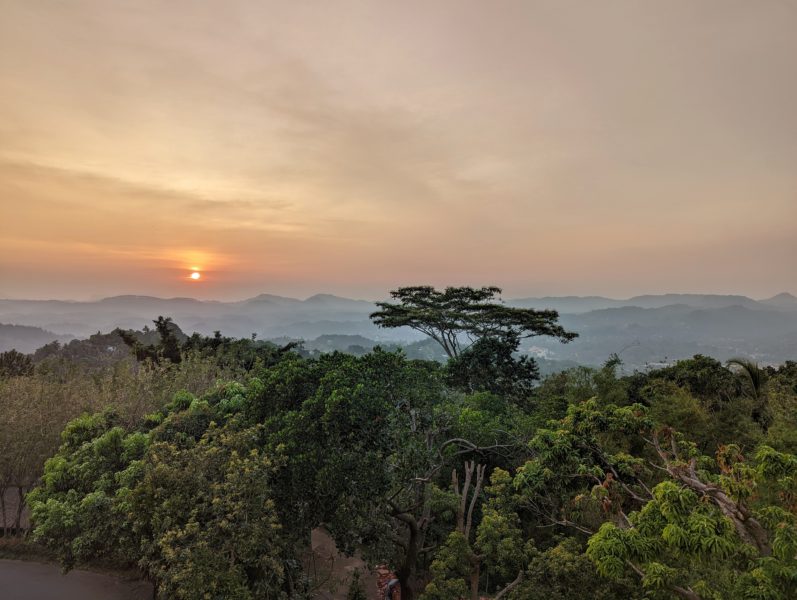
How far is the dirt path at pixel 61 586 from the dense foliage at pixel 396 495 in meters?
2.12

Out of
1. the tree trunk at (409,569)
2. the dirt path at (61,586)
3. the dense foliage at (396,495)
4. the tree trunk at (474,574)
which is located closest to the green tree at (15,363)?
the dirt path at (61,586)

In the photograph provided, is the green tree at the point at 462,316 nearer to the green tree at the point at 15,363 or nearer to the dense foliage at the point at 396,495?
the dense foliage at the point at 396,495

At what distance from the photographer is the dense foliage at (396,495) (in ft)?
19.6

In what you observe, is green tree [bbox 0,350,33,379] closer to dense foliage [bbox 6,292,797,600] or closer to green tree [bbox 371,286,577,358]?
dense foliage [bbox 6,292,797,600]

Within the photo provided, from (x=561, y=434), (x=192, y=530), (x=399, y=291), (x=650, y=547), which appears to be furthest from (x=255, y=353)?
(x=650, y=547)

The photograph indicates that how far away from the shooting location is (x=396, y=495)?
11297mm

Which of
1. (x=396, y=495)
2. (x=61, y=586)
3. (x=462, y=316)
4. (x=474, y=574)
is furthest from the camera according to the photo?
(x=462, y=316)

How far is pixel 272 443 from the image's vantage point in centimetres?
1019

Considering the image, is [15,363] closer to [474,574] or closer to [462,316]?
[462,316]

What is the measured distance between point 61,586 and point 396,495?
39.3ft

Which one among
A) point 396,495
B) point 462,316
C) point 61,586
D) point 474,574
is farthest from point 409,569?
point 462,316

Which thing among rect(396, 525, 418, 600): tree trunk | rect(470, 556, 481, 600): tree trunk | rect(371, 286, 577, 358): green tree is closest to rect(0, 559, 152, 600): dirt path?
rect(396, 525, 418, 600): tree trunk

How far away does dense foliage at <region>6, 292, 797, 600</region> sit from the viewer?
5973 mm

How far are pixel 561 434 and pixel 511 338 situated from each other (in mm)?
22519
